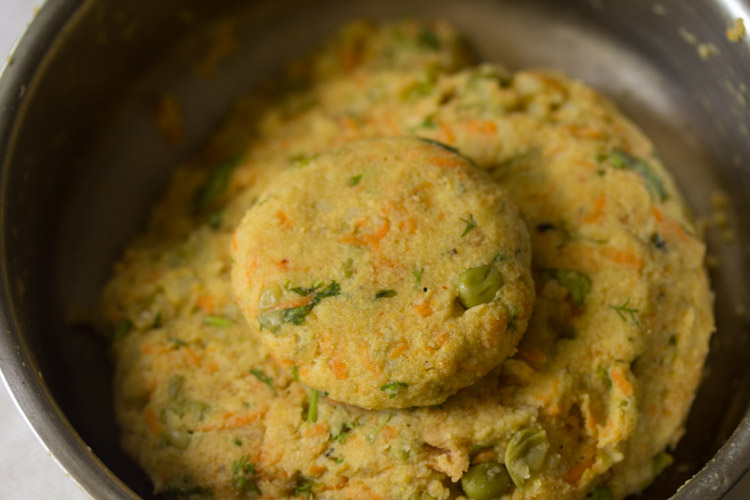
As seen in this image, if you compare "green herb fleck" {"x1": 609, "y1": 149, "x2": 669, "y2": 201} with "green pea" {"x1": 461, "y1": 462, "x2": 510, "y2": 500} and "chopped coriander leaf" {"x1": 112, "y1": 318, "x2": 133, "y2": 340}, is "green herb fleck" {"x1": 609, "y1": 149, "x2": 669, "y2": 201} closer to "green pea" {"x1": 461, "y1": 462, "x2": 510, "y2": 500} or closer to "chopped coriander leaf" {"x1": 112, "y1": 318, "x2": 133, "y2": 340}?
"green pea" {"x1": 461, "y1": 462, "x2": 510, "y2": 500}

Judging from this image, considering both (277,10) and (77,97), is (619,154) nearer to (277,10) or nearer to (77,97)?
(277,10)

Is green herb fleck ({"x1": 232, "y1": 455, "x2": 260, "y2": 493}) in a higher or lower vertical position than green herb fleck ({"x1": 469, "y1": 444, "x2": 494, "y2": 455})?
lower

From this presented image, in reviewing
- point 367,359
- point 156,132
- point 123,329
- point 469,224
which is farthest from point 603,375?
point 156,132

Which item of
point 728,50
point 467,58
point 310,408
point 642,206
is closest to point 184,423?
point 310,408

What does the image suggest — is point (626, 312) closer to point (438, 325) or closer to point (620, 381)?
point (620, 381)

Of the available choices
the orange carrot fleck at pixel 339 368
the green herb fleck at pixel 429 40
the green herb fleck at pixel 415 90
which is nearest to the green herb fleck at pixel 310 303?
the orange carrot fleck at pixel 339 368

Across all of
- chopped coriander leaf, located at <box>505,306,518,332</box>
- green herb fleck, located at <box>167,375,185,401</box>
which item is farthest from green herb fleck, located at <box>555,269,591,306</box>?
green herb fleck, located at <box>167,375,185,401</box>

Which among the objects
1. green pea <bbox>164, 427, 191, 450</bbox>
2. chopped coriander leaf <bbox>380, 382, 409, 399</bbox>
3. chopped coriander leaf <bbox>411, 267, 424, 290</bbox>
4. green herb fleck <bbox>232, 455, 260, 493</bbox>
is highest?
chopped coriander leaf <bbox>411, 267, 424, 290</bbox>
